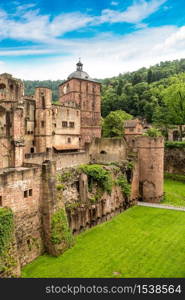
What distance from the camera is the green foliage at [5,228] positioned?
1602 centimetres

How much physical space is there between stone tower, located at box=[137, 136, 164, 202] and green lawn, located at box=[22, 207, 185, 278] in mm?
6000

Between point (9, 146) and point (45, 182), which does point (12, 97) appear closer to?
point (9, 146)

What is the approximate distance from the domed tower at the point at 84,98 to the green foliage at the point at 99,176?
61.9 ft

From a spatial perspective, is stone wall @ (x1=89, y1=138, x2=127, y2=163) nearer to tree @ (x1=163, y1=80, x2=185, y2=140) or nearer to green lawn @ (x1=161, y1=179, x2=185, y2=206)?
green lawn @ (x1=161, y1=179, x2=185, y2=206)

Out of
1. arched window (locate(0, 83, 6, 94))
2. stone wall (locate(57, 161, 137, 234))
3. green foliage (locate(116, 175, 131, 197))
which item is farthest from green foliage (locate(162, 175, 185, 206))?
arched window (locate(0, 83, 6, 94))

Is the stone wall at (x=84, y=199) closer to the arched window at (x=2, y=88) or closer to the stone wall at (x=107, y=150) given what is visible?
the stone wall at (x=107, y=150)

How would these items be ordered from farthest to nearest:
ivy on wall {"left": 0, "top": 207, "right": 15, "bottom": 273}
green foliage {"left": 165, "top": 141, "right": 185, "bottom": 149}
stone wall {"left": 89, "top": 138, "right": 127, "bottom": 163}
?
1. green foliage {"left": 165, "top": 141, "right": 185, "bottom": 149}
2. stone wall {"left": 89, "top": 138, "right": 127, "bottom": 163}
3. ivy on wall {"left": 0, "top": 207, "right": 15, "bottom": 273}

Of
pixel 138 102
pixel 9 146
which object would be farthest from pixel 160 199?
pixel 138 102

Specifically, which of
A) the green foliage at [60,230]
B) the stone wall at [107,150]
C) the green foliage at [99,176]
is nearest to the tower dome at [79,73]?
the stone wall at [107,150]

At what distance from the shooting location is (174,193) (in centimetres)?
3584

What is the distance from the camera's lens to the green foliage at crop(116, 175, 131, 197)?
30.2m

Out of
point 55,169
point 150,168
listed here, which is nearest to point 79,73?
point 150,168

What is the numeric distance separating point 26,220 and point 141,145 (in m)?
19.5

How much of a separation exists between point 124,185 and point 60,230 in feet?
40.1
